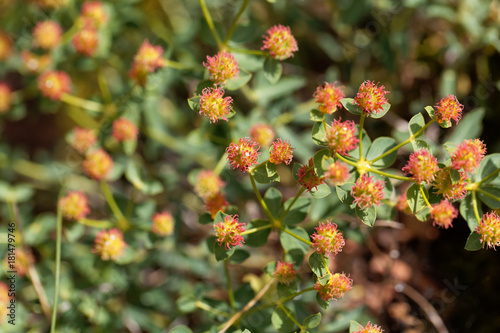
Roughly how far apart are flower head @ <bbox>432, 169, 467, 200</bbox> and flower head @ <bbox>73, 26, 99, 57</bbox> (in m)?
1.74

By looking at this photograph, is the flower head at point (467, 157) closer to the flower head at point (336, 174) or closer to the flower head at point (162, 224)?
the flower head at point (336, 174)

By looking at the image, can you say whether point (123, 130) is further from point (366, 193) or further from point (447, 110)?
point (447, 110)

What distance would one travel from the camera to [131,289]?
2.35 metres

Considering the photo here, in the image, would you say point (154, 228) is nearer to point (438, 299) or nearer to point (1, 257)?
point (1, 257)

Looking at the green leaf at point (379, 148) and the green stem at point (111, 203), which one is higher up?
the green leaf at point (379, 148)

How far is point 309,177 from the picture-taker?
1505mm

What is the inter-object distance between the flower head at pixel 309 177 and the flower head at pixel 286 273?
0.32 metres

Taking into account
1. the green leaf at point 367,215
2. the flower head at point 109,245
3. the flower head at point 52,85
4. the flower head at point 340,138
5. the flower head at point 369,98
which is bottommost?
the flower head at point 109,245

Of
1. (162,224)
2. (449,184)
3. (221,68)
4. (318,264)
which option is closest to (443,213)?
(449,184)

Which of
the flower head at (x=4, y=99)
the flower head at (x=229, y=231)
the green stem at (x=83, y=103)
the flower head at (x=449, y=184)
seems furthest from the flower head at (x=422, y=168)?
the flower head at (x=4, y=99)

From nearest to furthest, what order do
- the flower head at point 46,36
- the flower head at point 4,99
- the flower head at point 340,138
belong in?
1. the flower head at point 340,138
2. the flower head at point 46,36
3. the flower head at point 4,99

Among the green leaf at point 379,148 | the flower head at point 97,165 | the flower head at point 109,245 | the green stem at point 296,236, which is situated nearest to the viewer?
the green stem at point 296,236

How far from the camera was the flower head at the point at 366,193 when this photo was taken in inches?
58.7

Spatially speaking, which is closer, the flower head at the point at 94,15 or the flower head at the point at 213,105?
the flower head at the point at 213,105
